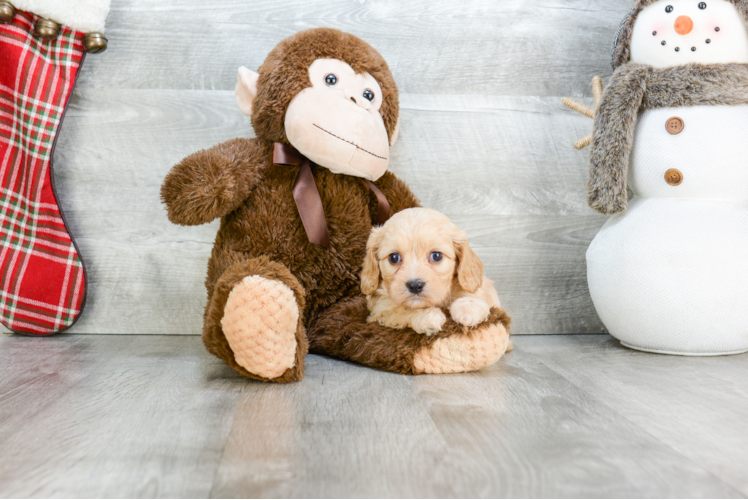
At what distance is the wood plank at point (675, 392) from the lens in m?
0.65

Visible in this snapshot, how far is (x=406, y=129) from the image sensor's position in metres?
1.33

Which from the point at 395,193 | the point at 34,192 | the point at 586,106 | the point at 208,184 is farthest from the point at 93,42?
the point at 586,106

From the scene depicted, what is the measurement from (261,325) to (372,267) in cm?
23

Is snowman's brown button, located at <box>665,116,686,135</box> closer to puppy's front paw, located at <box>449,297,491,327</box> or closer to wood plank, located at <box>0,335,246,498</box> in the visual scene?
puppy's front paw, located at <box>449,297,491,327</box>

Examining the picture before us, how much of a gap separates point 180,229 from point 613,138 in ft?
3.07

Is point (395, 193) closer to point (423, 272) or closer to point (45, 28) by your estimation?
point (423, 272)

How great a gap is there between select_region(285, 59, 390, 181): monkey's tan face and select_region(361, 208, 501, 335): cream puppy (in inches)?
5.5

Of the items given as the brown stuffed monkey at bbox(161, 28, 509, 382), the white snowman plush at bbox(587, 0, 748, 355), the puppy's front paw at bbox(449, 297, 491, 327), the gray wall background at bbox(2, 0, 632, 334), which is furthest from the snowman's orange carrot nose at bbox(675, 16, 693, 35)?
the puppy's front paw at bbox(449, 297, 491, 327)

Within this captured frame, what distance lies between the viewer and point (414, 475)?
0.58 m

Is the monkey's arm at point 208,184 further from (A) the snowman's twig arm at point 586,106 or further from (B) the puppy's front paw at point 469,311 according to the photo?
(A) the snowman's twig arm at point 586,106

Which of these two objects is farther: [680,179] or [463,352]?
[680,179]

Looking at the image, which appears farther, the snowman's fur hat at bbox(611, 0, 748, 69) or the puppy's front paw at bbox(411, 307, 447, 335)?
the snowman's fur hat at bbox(611, 0, 748, 69)

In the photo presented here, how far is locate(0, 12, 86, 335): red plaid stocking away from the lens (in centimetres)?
120

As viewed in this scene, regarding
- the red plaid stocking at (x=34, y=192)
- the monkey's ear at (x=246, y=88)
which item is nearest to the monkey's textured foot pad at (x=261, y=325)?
the monkey's ear at (x=246, y=88)
